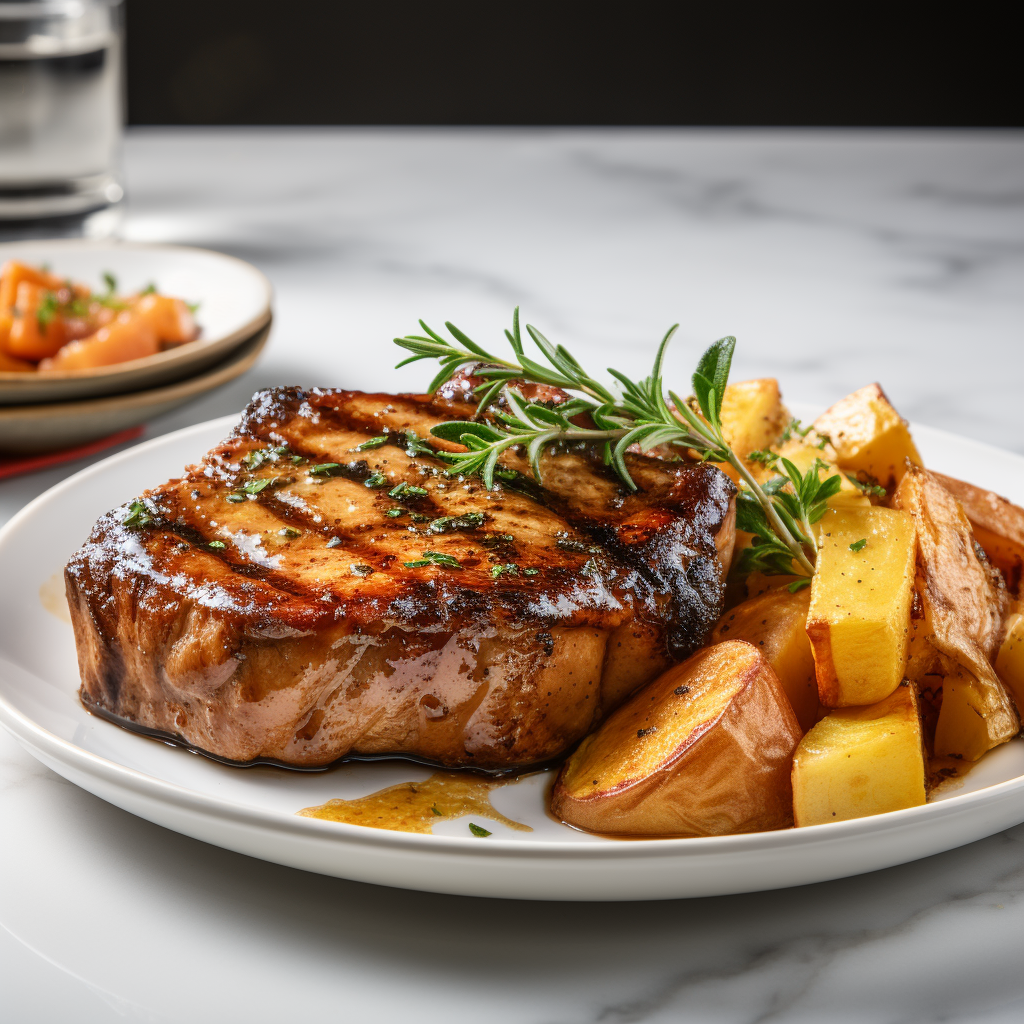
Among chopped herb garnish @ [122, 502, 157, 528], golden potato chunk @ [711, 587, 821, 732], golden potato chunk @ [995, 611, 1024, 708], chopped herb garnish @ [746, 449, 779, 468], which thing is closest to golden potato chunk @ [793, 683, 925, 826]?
golden potato chunk @ [711, 587, 821, 732]

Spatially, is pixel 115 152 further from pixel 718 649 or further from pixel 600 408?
pixel 718 649

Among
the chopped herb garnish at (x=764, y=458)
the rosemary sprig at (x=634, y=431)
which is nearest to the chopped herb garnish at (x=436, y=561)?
the rosemary sprig at (x=634, y=431)

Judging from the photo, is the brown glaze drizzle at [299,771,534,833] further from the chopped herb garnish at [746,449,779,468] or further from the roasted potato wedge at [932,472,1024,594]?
the roasted potato wedge at [932,472,1024,594]

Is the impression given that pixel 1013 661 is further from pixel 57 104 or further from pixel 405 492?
pixel 57 104

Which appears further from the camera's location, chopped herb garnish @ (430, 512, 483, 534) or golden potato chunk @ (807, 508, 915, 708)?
chopped herb garnish @ (430, 512, 483, 534)

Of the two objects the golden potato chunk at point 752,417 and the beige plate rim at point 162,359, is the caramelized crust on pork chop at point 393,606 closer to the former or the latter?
the golden potato chunk at point 752,417

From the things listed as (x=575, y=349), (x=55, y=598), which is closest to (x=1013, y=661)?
(x=55, y=598)
